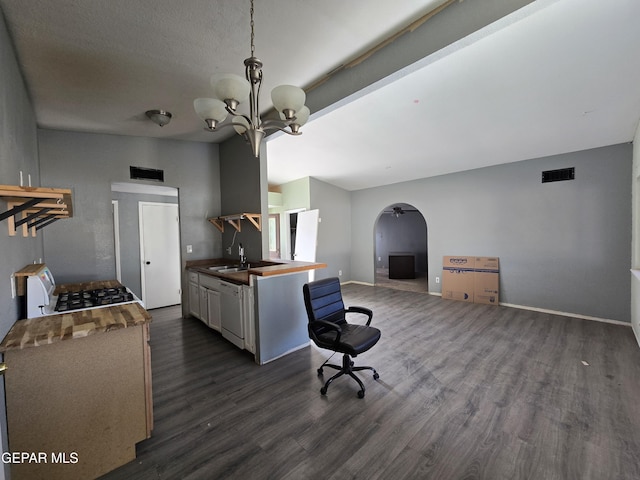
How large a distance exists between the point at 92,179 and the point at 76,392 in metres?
2.89

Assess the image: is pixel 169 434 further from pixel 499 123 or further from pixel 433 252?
pixel 433 252

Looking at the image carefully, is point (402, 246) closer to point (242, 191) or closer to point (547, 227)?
point (547, 227)

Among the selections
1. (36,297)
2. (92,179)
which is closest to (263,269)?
(36,297)

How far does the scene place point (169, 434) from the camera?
184 centimetres

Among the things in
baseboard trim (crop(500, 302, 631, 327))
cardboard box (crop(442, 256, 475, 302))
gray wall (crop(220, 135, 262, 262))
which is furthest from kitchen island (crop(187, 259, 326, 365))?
baseboard trim (crop(500, 302, 631, 327))

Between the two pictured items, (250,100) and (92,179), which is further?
(92,179)

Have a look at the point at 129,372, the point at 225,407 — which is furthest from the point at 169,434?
the point at 129,372

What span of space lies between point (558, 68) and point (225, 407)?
4.14 m

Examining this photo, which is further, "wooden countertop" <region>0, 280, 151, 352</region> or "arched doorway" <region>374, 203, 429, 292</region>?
"arched doorway" <region>374, 203, 429, 292</region>

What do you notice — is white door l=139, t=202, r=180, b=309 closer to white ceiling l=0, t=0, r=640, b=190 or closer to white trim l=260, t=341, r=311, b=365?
white ceiling l=0, t=0, r=640, b=190

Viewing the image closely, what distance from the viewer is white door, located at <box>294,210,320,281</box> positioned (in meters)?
6.26

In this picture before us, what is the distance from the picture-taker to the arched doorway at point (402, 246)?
25.4 ft

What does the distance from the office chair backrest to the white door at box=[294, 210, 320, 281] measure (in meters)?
3.39

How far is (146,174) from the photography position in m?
3.69
